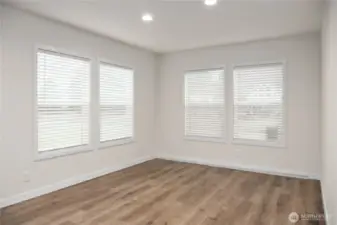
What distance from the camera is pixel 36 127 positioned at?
3.67 metres

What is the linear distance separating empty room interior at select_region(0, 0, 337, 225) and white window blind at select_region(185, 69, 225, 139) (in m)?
0.03

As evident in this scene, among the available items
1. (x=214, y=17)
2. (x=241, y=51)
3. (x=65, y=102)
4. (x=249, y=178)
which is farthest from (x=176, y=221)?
(x=241, y=51)

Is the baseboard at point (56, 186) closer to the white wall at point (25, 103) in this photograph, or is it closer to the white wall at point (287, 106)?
the white wall at point (25, 103)

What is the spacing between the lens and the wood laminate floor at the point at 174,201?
2930 millimetres

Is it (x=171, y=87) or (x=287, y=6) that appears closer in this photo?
(x=287, y=6)

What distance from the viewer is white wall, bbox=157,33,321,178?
458 cm

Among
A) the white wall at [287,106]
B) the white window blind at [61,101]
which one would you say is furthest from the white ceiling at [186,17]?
the white window blind at [61,101]

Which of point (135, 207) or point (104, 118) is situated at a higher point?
point (104, 118)

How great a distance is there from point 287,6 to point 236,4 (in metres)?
0.70

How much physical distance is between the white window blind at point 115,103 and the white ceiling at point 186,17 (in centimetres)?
73

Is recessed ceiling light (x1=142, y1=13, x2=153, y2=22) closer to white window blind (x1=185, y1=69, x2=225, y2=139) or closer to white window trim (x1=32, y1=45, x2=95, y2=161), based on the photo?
white window trim (x1=32, y1=45, x2=95, y2=161)

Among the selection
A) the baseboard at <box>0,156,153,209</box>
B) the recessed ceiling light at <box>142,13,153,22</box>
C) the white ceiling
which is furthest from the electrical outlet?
the recessed ceiling light at <box>142,13,153,22</box>

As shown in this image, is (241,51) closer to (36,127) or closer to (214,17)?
(214,17)
